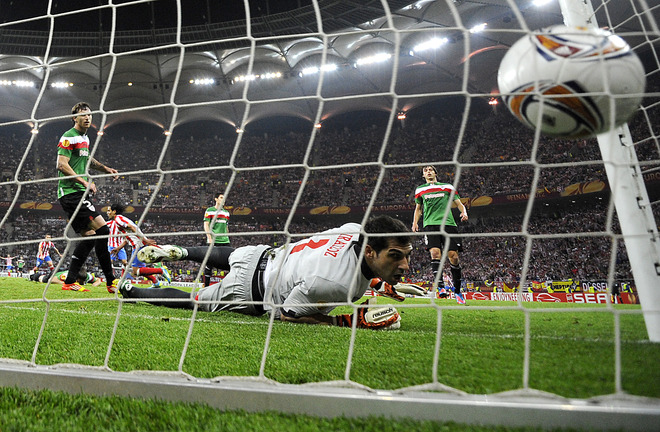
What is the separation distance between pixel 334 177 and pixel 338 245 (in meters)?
19.2

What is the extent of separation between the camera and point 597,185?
15.0 m

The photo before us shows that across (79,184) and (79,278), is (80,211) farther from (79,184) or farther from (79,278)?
(79,278)

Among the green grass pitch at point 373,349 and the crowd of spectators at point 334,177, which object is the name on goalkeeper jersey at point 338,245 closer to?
the green grass pitch at point 373,349

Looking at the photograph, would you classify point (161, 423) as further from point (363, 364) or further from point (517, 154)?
point (517, 154)

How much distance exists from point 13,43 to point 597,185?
2170 cm

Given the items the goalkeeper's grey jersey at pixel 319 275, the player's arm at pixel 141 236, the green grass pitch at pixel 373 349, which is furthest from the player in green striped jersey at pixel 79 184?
the goalkeeper's grey jersey at pixel 319 275

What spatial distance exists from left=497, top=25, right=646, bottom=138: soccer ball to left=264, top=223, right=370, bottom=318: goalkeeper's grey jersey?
1.26 metres

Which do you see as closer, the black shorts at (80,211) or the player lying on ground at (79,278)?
the black shorts at (80,211)

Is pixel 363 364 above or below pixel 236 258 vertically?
Result: below

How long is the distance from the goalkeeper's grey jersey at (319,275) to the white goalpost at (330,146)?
44 centimetres

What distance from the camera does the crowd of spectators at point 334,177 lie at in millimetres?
16484

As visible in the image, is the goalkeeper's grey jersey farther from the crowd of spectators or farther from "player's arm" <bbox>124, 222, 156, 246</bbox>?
the crowd of spectators

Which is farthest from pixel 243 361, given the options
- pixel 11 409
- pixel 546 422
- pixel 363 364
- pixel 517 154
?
A: pixel 517 154

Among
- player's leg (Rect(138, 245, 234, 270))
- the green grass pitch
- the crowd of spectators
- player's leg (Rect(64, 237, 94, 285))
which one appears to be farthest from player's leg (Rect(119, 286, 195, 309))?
the crowd of spectators
